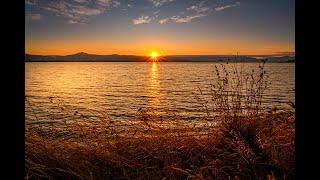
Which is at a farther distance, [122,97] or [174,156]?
[122,97]

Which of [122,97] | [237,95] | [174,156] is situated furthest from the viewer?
[122,97]

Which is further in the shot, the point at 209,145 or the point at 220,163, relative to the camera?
the point at 209,145

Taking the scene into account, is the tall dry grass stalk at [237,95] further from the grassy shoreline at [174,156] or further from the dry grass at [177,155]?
the grassy shoreline at [174,156]

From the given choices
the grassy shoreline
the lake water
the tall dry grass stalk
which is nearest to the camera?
the grassy shoreline

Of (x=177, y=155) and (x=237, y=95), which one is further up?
(x=237, y=95)

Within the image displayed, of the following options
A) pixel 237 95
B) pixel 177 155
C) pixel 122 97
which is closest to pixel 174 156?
pixel 177 155

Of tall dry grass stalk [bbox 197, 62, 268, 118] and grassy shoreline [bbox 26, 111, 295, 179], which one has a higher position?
tall dry grass stalk [bbox 197, 62, 268, 118]

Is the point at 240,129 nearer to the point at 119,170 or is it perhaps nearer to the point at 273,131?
the point at 273,131

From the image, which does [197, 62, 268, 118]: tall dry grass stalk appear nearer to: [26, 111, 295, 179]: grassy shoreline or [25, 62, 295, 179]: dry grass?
[25, 62, 295, 179]: dry grass

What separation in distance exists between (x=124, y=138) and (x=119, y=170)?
1074 millimetres

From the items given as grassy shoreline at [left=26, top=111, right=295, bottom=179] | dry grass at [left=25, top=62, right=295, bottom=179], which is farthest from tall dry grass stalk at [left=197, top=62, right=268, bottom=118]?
grassy shoreline at [left=26, top=111, right=295, bottom=179]

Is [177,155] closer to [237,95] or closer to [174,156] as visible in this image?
[174,156]
